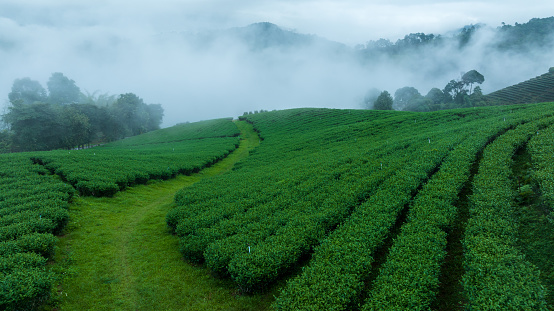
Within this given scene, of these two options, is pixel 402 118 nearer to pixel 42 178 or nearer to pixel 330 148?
pixel 330 148

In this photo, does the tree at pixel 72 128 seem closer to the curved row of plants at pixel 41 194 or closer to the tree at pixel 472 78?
the curved row of plants at pixel 41 194

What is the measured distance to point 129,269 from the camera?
12859 mm

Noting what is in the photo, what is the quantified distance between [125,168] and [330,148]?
23.0m

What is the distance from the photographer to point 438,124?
37281 mm

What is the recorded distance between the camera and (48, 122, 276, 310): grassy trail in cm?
1060

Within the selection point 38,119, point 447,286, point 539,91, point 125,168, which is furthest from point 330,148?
point 539,91

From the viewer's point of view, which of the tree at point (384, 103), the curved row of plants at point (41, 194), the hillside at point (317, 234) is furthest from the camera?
the tree at point (384, 103)

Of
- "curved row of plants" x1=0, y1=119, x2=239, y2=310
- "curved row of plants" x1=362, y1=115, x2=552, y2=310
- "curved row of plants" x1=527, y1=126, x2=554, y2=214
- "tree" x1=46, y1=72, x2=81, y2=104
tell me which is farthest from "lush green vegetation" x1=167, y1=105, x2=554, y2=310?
"tree" x1=46, y1=72, x2=81, y2=104

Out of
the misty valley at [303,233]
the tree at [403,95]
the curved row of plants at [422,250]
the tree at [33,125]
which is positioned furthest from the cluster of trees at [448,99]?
the tree at [33,125]

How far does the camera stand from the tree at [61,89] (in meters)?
103

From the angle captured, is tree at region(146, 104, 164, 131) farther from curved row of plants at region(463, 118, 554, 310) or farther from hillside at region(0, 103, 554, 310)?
curved row of plants at region(463, 118, 554, 310)

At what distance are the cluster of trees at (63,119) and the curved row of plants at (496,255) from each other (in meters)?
69.6

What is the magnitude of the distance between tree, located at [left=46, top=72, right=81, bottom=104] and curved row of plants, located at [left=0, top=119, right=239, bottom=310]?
9620cm

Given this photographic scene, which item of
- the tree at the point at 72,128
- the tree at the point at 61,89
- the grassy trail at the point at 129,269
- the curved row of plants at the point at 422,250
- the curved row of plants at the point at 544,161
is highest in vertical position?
the tree at the point at 61,89
